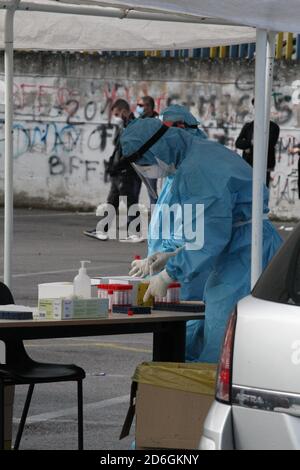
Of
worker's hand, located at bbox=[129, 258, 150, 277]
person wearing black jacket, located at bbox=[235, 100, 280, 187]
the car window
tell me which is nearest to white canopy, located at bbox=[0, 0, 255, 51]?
worker's hand, located at bbox=[129, 258, 150, 277]

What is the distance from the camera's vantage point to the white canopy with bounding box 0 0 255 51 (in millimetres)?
10461

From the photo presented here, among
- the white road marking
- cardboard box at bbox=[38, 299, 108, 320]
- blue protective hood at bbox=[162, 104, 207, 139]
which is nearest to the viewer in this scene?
cardboard box at bbox=[38, 299, 108, 320]

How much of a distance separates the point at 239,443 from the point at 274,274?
0.62m

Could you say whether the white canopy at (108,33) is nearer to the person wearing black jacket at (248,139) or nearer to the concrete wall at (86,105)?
the person wearing black jacket at (248,139)

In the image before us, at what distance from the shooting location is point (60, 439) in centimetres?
805

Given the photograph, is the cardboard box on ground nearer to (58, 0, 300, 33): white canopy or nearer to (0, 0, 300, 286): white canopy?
(0, 0, 300, 286): white canopy

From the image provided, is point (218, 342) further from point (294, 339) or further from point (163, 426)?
point (294, 339)

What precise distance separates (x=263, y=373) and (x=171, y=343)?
2590 mm

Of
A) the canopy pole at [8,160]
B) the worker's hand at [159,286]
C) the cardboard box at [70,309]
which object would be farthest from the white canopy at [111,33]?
the cardboard box at [70,309]

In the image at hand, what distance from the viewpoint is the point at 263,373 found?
498 centimetres

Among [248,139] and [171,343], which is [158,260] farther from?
[248,139]

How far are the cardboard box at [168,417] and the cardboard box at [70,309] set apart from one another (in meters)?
0.59

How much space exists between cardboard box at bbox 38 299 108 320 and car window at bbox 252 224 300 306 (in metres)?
1.83

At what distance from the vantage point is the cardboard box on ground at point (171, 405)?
6.59 m
